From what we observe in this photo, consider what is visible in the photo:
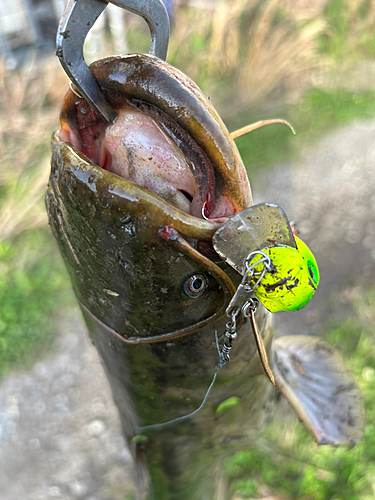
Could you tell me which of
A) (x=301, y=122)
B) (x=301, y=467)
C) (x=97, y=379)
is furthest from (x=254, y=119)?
(x=301, y=467)

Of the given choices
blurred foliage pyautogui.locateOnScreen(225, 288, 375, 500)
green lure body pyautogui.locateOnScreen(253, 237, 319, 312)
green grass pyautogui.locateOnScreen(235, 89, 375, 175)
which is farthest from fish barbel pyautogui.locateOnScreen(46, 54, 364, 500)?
green grass pyautogui.locateOnScreen(235, 89, 375, 175)

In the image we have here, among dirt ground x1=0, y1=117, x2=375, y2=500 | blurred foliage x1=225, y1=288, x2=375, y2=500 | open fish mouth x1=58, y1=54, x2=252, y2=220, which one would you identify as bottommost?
blurred foliage x1=225, y1=288, x2=375, y2=500

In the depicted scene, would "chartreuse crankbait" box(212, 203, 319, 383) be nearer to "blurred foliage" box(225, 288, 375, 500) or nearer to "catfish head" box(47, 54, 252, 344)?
"catfish head" box(47, 54, 252, 344)

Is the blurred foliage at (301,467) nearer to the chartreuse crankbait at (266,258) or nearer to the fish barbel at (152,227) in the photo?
the fish barbel at (152,227)

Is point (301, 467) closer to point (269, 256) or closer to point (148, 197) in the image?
point (269, 256)

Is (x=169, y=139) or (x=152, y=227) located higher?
(x=169, y=139)

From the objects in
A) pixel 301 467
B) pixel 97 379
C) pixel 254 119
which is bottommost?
pixel 301 467

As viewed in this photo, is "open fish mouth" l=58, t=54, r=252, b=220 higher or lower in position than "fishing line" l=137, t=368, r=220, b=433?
higher

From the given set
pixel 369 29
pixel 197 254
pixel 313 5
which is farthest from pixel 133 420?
pixel 369 29
